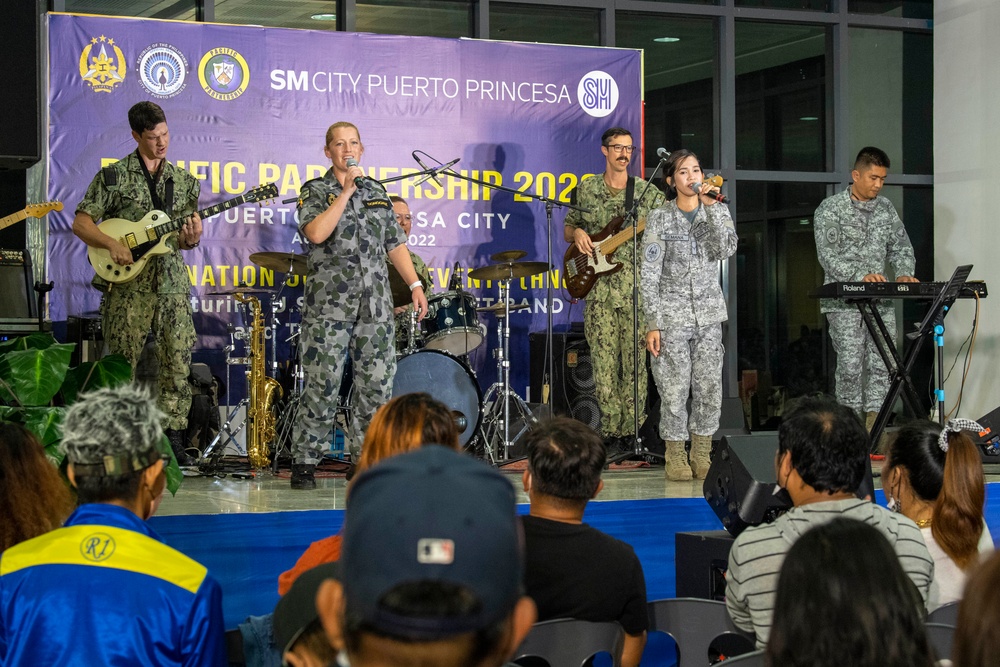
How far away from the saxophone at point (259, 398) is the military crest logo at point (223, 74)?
1.30m

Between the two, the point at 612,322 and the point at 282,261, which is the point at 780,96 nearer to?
the point at 612,322

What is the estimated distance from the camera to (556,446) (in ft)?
8.38

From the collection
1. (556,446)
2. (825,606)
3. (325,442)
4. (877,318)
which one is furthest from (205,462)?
(825,606)

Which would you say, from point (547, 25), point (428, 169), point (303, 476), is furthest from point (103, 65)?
point (547, 25)

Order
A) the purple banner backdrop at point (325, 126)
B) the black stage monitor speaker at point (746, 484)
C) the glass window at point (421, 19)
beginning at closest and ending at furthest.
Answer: the black stage monitor speaker at point (746, 484) < the purple banner backdrop at point (325, 126) < the glass window at point (421, 19)

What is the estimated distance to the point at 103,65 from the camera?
23.5 feet

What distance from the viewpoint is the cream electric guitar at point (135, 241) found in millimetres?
6320

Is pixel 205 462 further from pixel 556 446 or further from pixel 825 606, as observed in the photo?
pixel 825 606

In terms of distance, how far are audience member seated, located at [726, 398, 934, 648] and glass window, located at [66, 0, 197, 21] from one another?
638 centimetres

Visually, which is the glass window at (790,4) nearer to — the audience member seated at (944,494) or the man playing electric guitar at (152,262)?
the man playing electric guitar at (152,262)

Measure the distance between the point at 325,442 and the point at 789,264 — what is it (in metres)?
4.78

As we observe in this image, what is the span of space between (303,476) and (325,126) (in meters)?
2.62

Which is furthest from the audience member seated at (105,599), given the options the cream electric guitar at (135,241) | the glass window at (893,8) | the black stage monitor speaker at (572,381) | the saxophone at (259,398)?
the glass window at (893,8)

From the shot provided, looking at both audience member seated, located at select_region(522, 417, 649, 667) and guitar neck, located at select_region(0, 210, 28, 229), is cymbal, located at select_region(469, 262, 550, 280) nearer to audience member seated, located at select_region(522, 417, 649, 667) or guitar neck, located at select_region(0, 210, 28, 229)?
guitar neck, located at select_region(0, 210, 28, 229)
